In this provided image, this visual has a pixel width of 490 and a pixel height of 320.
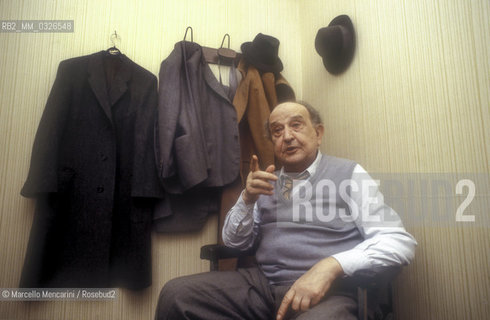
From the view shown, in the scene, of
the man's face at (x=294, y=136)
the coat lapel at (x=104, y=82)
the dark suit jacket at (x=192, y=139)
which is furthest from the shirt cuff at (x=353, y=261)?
the coat lapel at (x=104, y=82)

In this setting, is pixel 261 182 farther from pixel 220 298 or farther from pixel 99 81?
pixel 99 81

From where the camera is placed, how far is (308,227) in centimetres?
104

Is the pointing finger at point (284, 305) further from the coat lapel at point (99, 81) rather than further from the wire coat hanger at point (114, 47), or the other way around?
the wire coat hanger at point (114, 47)

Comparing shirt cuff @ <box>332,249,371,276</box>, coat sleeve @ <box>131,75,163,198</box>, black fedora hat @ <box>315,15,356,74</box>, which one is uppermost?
black fedora hat @ <box>315,15,356,74</box>

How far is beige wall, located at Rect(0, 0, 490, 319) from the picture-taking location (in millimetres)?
912

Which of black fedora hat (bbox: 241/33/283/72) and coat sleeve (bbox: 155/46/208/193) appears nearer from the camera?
coat sleeve (bbox: 155/46/208/193)

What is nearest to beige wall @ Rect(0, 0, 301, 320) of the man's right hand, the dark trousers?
the dark trousers

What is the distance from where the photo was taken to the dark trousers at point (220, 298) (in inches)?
36.4

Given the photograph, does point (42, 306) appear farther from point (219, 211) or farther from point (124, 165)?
point (219, 211)

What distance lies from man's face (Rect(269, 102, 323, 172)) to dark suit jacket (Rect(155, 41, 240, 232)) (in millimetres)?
406

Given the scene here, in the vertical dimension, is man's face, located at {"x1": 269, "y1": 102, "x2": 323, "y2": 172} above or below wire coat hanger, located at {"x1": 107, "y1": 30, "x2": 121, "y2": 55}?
below

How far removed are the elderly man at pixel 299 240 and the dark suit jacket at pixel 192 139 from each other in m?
0.39

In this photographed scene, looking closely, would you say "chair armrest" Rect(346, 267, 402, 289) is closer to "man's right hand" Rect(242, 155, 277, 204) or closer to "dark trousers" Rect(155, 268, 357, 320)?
"dark trousers" Rect(155, 268, 357, 320)

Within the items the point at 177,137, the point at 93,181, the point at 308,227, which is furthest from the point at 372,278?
the point at 93,181
